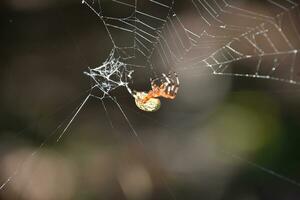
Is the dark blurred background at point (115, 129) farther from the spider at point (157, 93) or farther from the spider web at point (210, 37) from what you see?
the spider at point (157, 93)

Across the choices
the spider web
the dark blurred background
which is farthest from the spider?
the dark blurred background

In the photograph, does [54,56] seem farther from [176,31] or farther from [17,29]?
[176,31]

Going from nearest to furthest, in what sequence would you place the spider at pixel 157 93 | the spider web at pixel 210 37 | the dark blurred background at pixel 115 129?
the spider at pixel 157 93 → the spider web at pixel 210 37 → the dark blurred background at pixel 115 129

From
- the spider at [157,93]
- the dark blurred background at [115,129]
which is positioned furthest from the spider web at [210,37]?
the spider at [157,93]

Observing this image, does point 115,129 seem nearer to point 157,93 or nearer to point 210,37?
point 210,37

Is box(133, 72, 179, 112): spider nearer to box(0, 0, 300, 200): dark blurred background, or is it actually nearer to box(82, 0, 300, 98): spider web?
box(82, 0, 300, 98): spider web

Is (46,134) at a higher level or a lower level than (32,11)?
lower

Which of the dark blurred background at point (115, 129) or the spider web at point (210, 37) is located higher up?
the spider web at point (210, 37)

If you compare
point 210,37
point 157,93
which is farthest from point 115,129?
point 157,93

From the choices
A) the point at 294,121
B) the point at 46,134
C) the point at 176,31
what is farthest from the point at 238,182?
the point at 46,134
